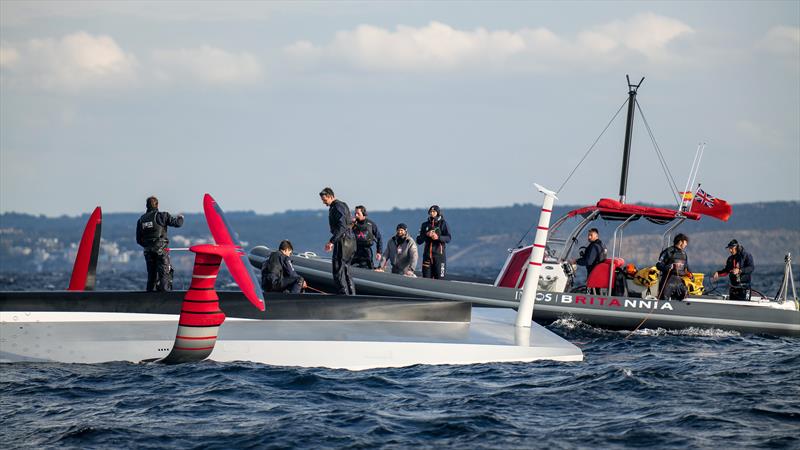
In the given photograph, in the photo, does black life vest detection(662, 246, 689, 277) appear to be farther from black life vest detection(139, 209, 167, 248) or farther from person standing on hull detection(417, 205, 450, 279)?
black life vest detection(139, 209, 167, 248)

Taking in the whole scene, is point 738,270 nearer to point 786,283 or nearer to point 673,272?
point 786,283

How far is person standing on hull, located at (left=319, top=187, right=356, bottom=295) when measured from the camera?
1304 centimetres

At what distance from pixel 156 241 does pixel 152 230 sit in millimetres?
149

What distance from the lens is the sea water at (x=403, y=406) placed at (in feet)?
28.0

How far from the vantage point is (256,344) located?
11219 mm

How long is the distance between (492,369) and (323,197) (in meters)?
3.40

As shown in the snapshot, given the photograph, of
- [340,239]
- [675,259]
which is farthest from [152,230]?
[675,259]

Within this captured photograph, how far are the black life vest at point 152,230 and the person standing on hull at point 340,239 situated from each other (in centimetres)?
211

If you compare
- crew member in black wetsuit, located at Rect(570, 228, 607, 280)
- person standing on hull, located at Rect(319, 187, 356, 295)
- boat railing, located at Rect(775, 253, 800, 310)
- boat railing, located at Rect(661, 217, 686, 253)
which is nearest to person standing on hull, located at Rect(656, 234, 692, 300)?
boat railing, located at Rect(661, 217, 686, 253)

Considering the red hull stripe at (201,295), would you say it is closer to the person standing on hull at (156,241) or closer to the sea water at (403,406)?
the sea water at (403,406)

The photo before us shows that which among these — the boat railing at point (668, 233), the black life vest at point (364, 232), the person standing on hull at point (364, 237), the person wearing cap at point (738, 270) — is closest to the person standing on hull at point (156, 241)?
the person standing on hull at point (364, 237)

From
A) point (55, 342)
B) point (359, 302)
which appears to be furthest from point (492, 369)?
point (55, 342)

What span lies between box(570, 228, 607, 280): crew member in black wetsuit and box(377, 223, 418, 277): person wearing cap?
8.75 feet

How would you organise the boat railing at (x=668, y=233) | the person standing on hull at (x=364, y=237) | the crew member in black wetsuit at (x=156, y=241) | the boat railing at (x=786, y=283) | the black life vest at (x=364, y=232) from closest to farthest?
the crew member in black wetsuit at (x=156, y=241)
the boat railing at (x=786, y=283)
the person standing on hull at (x=364, y=237)
the black life vest at (x=364, y=232)
the boat railing at (x=668, y=233)
